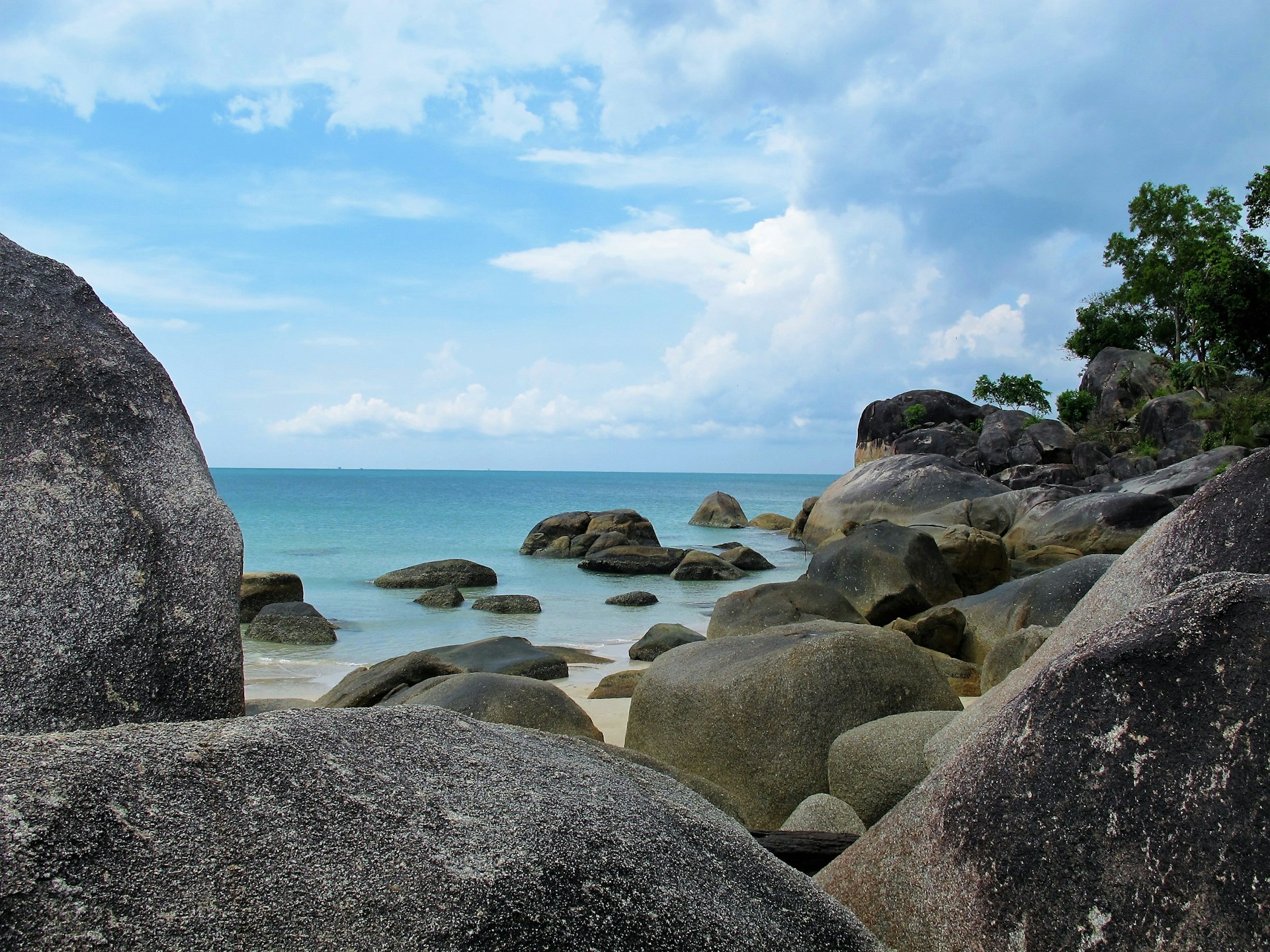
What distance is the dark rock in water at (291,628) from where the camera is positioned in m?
14.1

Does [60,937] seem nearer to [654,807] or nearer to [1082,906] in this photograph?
[654,807]

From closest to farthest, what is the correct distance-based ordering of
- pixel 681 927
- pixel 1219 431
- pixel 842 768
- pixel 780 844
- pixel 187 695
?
pixel 681 927
pixel 187 695
pixel 780 844
pixel 842 768
pixel 1219 431

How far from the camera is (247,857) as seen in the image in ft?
5.52

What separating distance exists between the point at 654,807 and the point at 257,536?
35.1 m

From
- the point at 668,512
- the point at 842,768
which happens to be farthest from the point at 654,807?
the point at 668,512

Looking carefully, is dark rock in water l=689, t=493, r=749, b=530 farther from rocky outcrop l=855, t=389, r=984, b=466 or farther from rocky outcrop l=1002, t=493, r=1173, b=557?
rocky outcrop l=1002, t=493, r=1173, b=557

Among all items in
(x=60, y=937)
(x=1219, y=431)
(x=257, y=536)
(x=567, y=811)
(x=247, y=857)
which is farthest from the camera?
(x=257, y=536)

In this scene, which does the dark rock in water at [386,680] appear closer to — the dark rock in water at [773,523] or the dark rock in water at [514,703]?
the dark rock in water at [514,703]

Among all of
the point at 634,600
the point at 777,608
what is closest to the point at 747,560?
the point at 634,600

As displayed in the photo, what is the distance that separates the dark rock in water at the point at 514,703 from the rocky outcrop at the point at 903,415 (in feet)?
128

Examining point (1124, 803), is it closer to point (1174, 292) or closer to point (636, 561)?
point (636, 561)

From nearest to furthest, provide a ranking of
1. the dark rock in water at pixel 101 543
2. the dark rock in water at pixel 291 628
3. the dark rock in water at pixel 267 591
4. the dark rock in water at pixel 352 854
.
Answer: the dark rock in water at pixel 352 854
the dark rock in water at pixel 101 543
the dark rock in water at pixel 291 628
the dark rock in water at pixel 267 591

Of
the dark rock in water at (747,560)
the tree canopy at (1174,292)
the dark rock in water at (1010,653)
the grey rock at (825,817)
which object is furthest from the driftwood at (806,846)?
the tree canopy at (1174,292)

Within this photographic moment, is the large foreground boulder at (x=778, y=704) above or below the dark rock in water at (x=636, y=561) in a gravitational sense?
above
